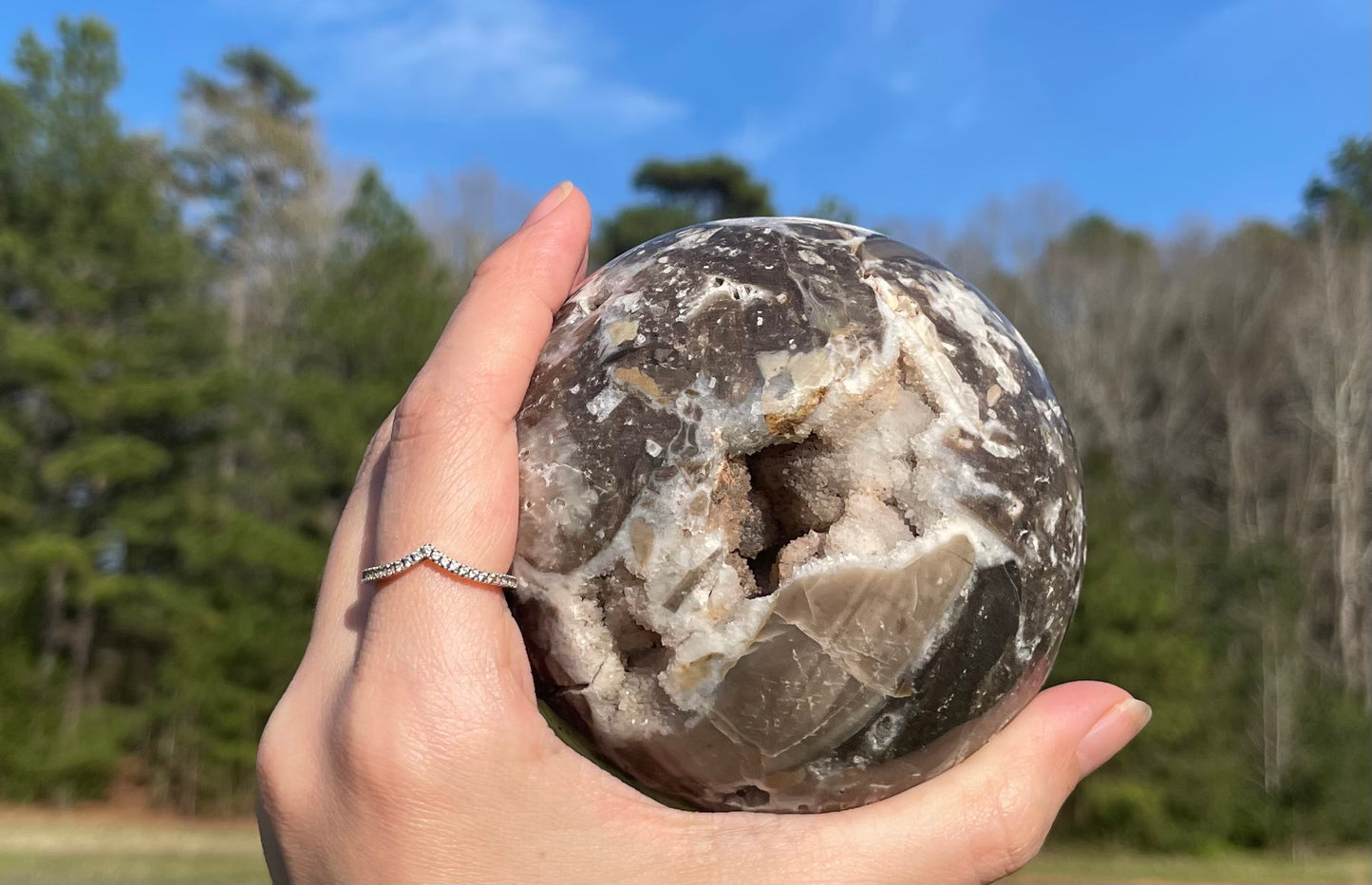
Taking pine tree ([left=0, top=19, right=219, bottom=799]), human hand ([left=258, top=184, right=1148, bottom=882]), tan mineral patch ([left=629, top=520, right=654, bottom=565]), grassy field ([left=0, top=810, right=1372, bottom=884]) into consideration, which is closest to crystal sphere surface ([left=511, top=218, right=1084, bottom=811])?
tan mineral patch ([left=629, top=520, right=654, bottom=565])

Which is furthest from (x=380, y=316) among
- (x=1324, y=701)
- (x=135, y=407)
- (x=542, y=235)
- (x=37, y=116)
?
(x=1324, y=701)

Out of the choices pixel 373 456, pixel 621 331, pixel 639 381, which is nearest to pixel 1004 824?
pixel 639 381

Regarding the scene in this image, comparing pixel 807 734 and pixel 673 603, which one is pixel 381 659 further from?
pixel 807 734

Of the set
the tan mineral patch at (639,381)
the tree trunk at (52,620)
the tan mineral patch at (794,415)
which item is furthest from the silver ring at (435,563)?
the tree trunk at (52,620)

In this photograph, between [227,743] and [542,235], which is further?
[227,743]

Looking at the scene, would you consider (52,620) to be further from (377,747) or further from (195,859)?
(377,747)

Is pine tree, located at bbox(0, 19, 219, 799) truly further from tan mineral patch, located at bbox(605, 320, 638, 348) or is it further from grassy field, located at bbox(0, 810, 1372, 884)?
tan mineral patch, located at bbox(605, 320, 638, 348)

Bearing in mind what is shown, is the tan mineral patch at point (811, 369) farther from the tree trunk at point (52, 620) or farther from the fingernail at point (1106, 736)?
the tree trunk at point (52, 620)
